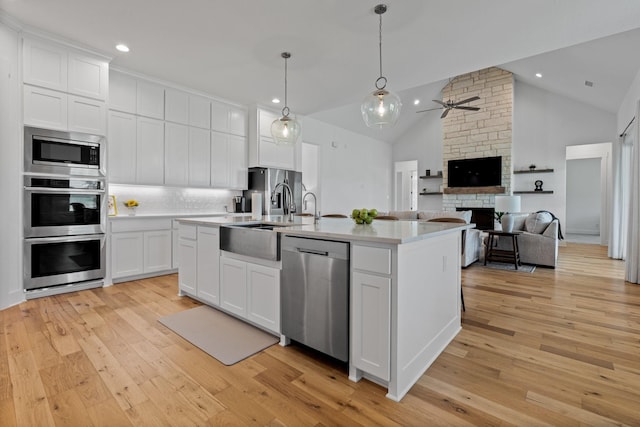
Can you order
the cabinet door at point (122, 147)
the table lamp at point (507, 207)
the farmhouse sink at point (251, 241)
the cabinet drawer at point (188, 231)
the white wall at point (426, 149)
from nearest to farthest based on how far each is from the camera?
the farmhouse sink at point (251, 241)
the cabinet drawer at point (188, 231)
the cabinet door at point (122, 147)
the table lamp at point (507, 207)
the white wall at point (426, 149)

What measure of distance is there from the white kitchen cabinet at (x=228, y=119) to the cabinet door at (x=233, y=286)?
3182mm

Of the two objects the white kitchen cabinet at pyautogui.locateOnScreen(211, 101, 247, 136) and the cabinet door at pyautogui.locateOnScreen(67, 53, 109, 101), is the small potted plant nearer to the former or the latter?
the cabinet door at pyautogui.locateOnScreen(67, 53, 109, 101)

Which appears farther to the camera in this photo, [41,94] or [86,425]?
[41,94]

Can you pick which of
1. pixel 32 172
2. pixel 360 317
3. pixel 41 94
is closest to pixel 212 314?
pixel 360 317

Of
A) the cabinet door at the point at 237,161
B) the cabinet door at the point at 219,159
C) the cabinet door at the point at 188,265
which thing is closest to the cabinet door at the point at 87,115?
the cabinet door at the point at 219,159

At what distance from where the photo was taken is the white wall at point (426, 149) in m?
9.42

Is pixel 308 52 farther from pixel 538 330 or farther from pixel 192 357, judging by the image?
pixel 538 330

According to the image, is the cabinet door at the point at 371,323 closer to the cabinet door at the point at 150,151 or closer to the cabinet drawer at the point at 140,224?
the cabinet drawer at the point at 140,224

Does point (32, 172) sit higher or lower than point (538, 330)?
higher

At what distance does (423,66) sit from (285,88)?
1995mm

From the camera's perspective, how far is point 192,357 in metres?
2.04

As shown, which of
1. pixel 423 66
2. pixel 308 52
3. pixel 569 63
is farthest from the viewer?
pixel 569 63

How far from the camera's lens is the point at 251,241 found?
237cm

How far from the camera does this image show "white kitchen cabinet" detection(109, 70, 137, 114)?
3.96m
